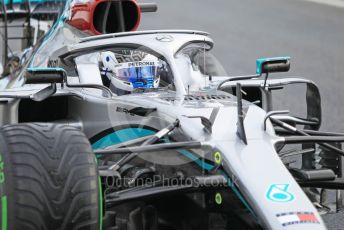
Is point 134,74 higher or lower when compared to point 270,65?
lower

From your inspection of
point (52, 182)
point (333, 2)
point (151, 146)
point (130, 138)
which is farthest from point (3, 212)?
point (333, 2)

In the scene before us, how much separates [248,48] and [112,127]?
8.85 m

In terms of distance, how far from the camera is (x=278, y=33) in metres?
15.0

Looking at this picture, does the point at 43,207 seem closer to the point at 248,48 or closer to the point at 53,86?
the point at 53,86

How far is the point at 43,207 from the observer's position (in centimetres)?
388

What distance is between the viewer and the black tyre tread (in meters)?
3.87

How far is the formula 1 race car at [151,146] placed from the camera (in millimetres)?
3973

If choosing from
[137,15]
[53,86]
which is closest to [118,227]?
[53,86]

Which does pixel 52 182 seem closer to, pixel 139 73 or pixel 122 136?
pixel 122 136

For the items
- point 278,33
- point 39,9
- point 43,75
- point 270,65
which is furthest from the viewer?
point 278,33

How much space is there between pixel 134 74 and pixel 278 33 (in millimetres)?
9594

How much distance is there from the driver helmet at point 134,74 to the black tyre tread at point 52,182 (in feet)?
5.50

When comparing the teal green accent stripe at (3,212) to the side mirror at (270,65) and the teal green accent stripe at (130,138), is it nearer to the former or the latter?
the teal green accent stripe at (130,138)

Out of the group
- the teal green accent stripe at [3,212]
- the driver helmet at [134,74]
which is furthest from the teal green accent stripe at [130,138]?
the teal green accent stripe at [3,212]
